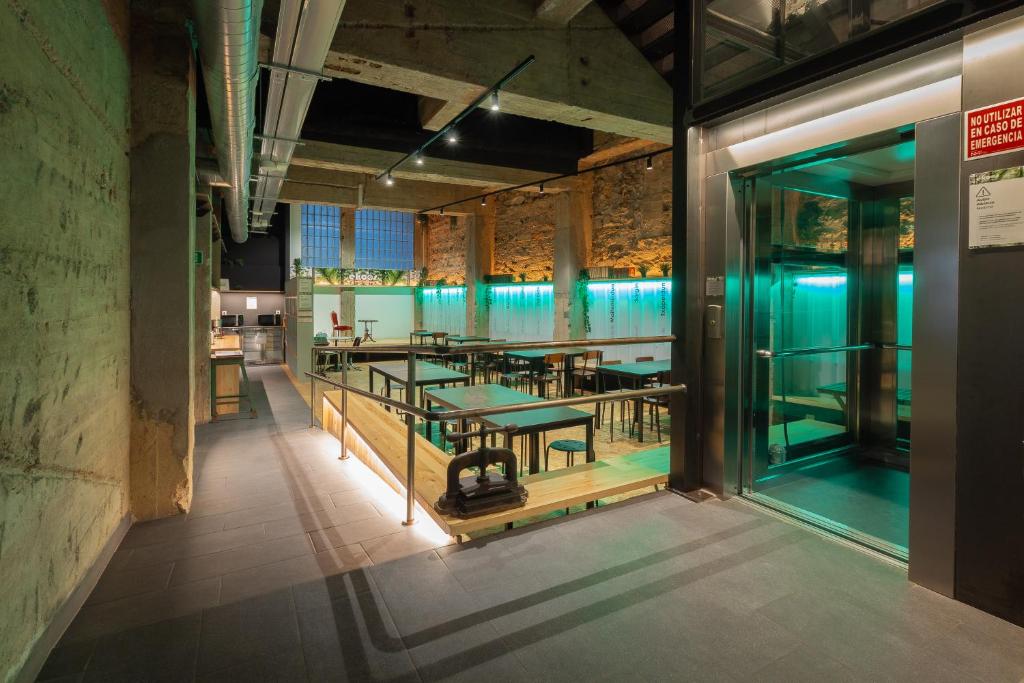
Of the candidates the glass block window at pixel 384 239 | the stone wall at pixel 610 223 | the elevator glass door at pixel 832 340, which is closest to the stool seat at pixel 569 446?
the elevator glass door at pixel 832 340

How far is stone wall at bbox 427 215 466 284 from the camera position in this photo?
50.6ft

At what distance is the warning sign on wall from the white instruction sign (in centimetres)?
Answer: 8

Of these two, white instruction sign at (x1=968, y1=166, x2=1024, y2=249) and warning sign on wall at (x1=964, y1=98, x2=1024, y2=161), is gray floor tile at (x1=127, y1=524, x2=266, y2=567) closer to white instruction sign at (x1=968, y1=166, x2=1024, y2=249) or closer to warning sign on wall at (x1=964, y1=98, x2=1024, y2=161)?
white instruction sign at (x1=968, y1=166, x2=1024, y2=249)

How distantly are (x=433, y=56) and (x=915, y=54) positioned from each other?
3.79 m

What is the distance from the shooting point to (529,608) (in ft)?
6.47

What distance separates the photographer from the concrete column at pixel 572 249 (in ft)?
34.0

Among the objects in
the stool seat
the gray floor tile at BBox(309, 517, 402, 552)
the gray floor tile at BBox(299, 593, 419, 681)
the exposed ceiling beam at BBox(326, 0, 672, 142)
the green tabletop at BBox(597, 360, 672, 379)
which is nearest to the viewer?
the gray floor tile at BBox(299, 593, 419, 681)

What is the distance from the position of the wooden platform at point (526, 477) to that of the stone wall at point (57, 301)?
146 centimetres

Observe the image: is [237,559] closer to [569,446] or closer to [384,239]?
[569,446]

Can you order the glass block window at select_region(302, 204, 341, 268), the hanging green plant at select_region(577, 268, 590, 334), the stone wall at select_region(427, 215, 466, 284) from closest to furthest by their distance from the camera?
the hanging green plant at select_region(577, 268, 590, 334) < the stone wall at select_region(427, 215, 466, 284) < the glass block window at select_region(302, 204, 341, 268)

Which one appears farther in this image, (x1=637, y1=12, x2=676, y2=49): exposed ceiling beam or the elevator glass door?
(x1=637, y1=12, x2=676, y2=49): exposed ceiling beam

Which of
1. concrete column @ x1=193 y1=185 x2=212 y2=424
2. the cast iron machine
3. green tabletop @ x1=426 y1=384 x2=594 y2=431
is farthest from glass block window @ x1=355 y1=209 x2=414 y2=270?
the cast iron machine

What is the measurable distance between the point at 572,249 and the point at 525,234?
226 centimetres

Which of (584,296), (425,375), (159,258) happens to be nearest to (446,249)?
(584,296)
